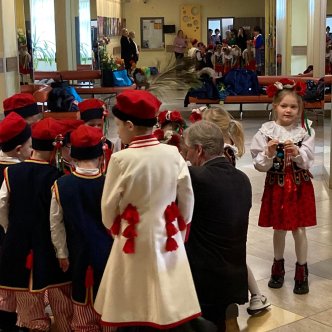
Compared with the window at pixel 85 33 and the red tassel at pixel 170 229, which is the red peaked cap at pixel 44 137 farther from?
the window at pixel 85 33

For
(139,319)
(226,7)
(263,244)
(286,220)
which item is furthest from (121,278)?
(226,7)

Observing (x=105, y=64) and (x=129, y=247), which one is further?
(x=105, y=64)

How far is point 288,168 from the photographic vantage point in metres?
4.40

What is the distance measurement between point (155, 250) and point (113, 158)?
45cm

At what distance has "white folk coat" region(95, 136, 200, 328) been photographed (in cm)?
297

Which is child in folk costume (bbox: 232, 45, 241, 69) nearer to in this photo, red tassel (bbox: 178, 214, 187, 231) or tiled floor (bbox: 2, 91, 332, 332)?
tiled floor (bbox: 2, 91, 332, 332)

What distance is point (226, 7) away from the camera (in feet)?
83.6

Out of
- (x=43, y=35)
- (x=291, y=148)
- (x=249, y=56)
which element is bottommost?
(x=291, y=148)

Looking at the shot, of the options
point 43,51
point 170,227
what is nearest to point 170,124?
point 170,227

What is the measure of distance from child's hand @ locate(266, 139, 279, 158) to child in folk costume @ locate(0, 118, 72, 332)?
1.42m

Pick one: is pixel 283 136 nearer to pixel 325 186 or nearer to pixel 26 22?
pixel 325 186

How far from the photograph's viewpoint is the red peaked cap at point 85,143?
11.3ft

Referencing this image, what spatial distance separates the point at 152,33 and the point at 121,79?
1018cm

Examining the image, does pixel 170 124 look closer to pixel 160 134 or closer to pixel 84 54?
pixel 160 134
